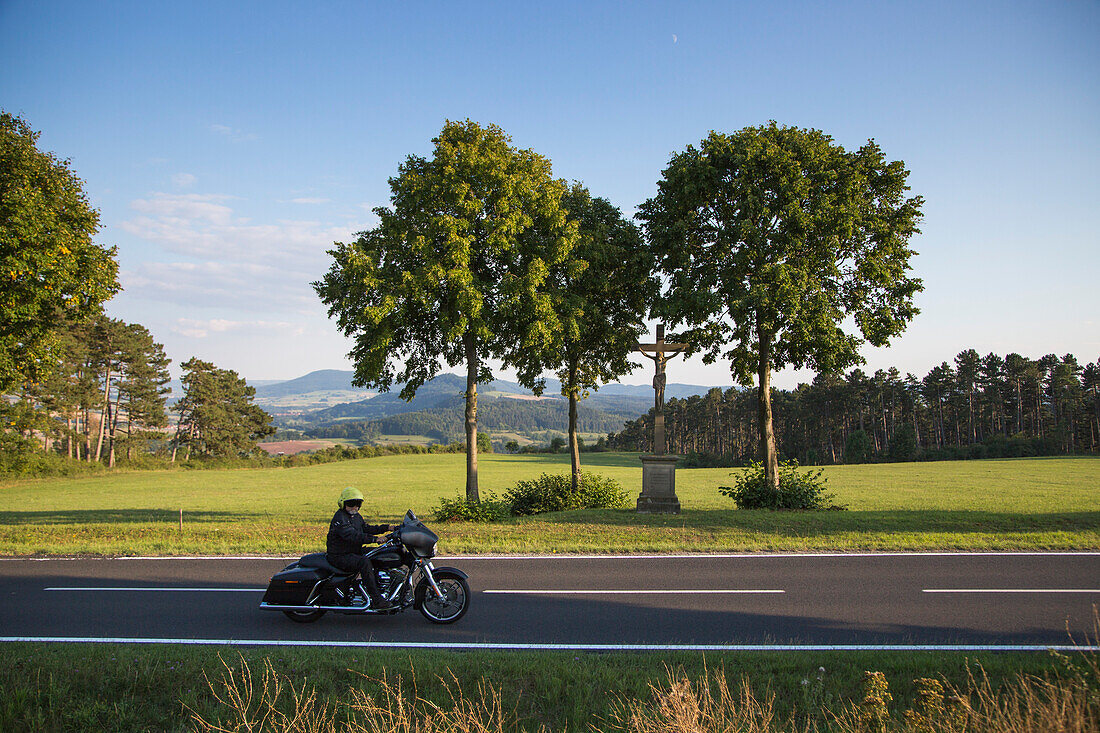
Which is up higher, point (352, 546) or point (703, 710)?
point (352, 546)

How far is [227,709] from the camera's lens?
559 centimetres

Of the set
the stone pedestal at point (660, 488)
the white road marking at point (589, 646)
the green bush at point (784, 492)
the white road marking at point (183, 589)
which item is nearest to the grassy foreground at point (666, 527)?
the stone pedestal at point (660, 488)

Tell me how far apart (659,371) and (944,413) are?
9236 cm

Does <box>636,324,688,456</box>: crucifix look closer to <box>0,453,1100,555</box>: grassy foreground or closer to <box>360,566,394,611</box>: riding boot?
<box>0,453,1100,555</box>: grassy foreground

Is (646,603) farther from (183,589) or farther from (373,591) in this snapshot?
(183,589)

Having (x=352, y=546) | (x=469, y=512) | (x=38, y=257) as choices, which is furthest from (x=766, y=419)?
(x=38, y=257)

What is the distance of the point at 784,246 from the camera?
19.4 meters

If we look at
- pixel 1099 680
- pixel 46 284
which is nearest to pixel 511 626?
pixel 1099 680

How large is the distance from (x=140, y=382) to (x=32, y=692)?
75610 mm

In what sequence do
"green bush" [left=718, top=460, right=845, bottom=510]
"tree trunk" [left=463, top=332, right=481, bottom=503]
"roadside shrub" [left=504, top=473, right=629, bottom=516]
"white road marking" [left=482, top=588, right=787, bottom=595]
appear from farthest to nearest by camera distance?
"roadside shrub" [left=504, top=473, right=629, bottom=516], "tree trunk" [left=463, top=332, right=481, bottom=503], "green bush" [left=718, top=460, right=845, bottom=510], "white road marking" [left=482, top=588, right=787, bottom=595]

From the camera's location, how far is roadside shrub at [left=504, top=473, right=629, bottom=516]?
2306 cm

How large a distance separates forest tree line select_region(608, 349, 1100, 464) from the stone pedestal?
61.3m

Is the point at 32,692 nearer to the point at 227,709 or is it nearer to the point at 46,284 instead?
the point at 227,709

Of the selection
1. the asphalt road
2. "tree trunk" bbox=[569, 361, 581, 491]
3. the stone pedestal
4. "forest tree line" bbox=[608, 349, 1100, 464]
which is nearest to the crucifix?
the stone pedestal
